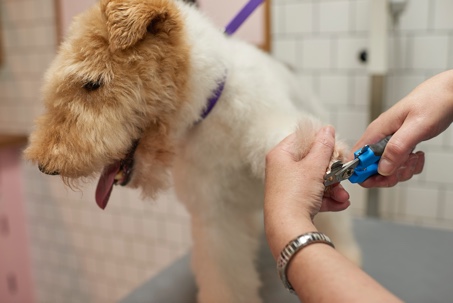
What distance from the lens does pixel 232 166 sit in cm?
76

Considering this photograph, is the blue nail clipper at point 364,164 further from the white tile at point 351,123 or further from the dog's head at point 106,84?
the white tile at point 351,123

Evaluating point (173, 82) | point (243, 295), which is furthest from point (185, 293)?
point (173, 82)

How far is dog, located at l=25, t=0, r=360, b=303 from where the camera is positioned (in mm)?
647

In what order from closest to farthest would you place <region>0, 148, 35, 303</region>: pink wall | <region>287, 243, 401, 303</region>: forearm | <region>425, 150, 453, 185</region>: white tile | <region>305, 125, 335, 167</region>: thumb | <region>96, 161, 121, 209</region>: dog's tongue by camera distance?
<region>287, 243, 401, 303</region>: forearm
<region>305, 125, 335, 167</region>: thumb
<region>96, 161, 121, 209</region>: dog's tongue
<region>425, 150, 453, 185</region>: white tile
<region>0, 148, 35, 303</region>: pink wall

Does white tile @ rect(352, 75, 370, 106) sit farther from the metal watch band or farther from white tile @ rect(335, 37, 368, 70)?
the metal watch band

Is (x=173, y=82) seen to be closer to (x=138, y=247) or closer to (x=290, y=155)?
(x=290, y=155)

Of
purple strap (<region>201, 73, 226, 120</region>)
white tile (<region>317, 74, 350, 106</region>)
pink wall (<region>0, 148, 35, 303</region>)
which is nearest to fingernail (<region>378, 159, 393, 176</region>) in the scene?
purple strap (<region>201, 73, 226, 120</region>)

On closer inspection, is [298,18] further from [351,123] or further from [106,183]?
[106,183]

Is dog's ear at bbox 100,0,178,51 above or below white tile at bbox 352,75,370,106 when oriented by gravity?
above

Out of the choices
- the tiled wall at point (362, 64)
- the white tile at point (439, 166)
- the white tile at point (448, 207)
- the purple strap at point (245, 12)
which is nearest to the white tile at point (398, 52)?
the tiled wall at point (362, 64)

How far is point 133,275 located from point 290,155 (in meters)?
1.39

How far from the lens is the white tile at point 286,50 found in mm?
1269

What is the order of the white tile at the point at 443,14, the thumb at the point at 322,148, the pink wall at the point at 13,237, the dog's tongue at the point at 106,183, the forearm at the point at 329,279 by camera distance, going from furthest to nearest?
the pink wall at the point at 13,237 → the white tile at the point at 443,14 → the dog's tongue at the point at 106,183 → the thumb at the point at 322,148 → the forearm at the point at 329,279

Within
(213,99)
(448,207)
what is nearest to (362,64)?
(448,207)
